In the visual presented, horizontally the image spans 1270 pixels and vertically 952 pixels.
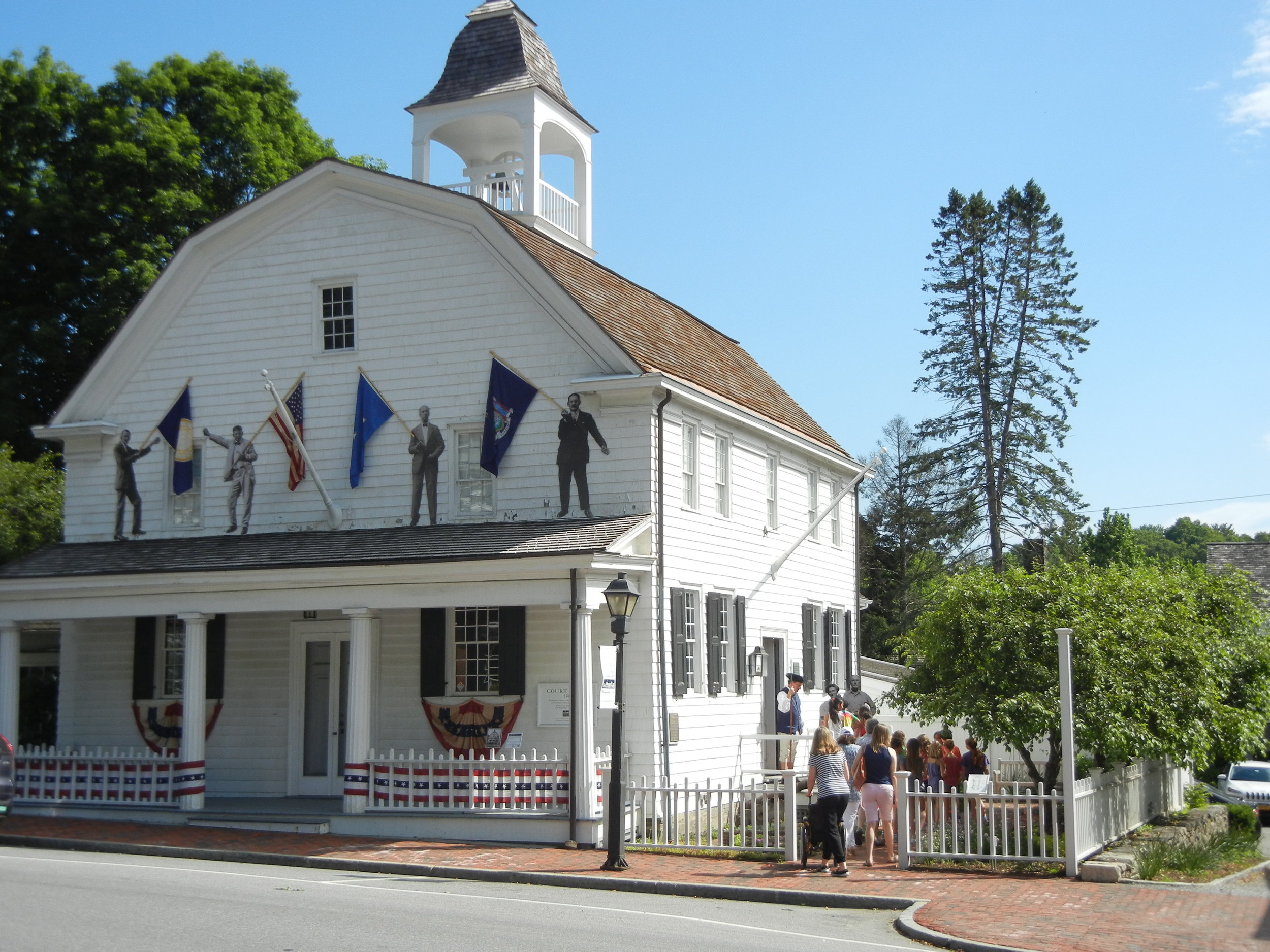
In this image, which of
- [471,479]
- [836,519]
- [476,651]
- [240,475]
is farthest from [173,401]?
[836,519]

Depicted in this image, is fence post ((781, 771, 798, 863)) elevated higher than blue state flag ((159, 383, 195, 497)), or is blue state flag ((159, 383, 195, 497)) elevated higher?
blue state flag ((159, 383, 195, 497))

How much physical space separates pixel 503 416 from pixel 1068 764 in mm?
9336

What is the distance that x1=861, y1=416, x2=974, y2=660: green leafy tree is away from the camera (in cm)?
4509

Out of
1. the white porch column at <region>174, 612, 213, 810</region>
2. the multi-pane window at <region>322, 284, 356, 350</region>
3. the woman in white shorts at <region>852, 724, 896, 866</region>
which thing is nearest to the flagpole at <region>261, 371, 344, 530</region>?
the multi-pane window at <region>322, 284, 356, 350</region>

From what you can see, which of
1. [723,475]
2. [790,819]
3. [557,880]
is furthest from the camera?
[723,475]

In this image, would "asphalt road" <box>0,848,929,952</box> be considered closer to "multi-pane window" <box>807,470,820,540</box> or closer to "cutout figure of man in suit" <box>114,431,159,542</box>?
"cutout figure of man in suit" <box>114,431,159,542</box>

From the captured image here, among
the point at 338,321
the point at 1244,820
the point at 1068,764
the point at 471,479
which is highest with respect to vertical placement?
the point at 338,321

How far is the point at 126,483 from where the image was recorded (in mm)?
22156

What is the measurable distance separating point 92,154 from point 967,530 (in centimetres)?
2837

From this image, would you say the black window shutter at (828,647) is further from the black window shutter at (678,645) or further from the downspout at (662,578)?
the downspout at (662,578)

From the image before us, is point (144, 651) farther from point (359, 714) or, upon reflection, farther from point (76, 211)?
point (76, 211)

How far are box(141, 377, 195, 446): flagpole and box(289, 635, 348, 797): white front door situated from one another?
4.35 m

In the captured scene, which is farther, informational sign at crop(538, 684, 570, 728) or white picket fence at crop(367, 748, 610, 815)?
informational sign at crop(538, 684, 570, 728)

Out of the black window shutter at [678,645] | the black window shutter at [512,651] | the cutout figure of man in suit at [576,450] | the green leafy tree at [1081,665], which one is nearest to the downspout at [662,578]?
the black window shutter at [678,645]
